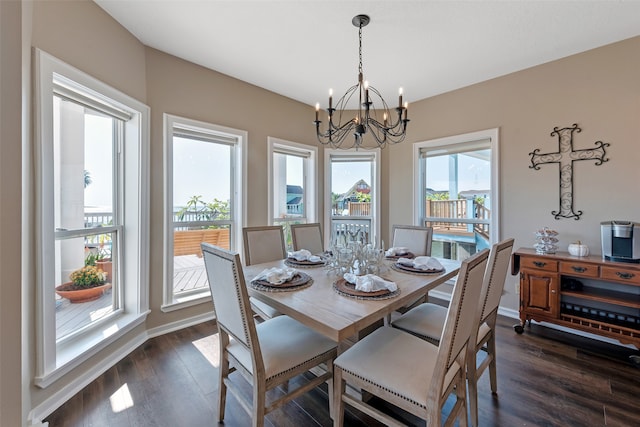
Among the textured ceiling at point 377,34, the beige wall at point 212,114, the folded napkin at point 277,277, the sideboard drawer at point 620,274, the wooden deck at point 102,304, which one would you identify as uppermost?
the textured ceiling at point 377,34

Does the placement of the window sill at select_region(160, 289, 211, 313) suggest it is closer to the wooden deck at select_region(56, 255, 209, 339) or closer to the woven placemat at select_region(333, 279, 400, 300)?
the wooden deck at select_region(56, 255, 209, 339)

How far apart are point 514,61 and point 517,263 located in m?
2.12

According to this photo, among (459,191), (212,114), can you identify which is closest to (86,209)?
(212,114)

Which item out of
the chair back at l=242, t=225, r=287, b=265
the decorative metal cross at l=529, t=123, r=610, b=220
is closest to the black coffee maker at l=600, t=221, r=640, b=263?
the decorative metal cross at l=529, t=123, r=610, b=220

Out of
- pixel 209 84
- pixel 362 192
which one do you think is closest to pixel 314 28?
pixel 209 84

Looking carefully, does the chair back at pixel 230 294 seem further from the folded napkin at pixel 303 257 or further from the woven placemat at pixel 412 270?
the woven placemat at pixel 412 270

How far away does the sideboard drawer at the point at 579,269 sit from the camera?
2.35m

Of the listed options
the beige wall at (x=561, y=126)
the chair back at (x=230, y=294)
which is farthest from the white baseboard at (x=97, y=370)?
the beige wall at (x=561, y=126)

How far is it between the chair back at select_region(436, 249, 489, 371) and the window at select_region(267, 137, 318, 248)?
8.75ft

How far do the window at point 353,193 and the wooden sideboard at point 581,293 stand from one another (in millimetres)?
1960

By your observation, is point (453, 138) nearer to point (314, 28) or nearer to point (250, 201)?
point (314, 28)

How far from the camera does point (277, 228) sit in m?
2.84

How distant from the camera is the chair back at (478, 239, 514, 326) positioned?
1.55 m

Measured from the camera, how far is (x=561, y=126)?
279 centimetres
